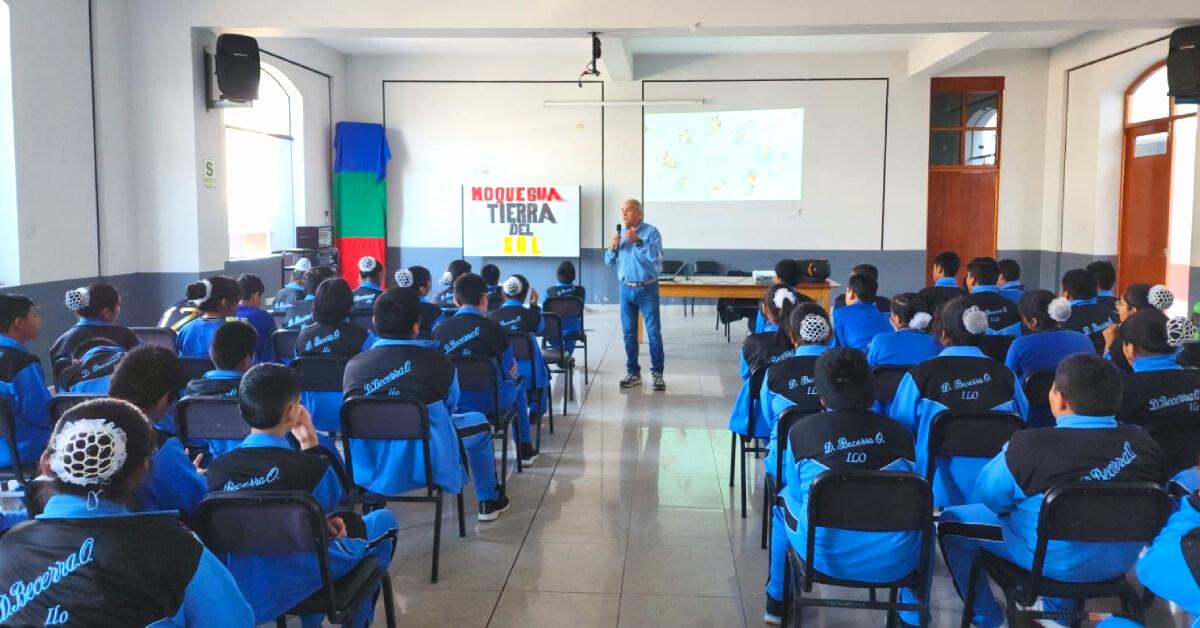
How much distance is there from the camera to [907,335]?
4051 mm

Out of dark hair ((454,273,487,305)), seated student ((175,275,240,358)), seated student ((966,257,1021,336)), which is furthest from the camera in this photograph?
seated student ((966,257,1021,336))

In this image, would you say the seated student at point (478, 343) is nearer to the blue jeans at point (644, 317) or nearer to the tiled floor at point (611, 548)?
the tiled floor at point (611, 548)

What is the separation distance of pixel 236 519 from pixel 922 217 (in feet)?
33.6

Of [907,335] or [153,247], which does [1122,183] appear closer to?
[907,335]

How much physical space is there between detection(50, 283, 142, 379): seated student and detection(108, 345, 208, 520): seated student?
1.64 metres

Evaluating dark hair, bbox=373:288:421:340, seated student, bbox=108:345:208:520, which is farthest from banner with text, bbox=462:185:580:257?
seated student, bbox=108:345:208:520

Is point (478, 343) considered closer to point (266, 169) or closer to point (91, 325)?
point (91, 325)

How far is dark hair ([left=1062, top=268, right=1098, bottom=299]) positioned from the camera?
204 inches

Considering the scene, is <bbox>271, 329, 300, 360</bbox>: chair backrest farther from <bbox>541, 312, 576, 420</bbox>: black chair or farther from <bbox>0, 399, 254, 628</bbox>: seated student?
<bbox>0, 399, 254, 628</bbox>: seated student

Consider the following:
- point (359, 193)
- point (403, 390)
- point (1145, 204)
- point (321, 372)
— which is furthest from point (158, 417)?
point (1145, 204)

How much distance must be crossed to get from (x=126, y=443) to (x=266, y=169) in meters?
8.93

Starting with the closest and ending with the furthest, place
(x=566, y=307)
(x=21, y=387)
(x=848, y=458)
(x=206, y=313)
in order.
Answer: (x=848, y=458) → (x=21, y=387) → (x=206, y=313) → (x=566, y=307)

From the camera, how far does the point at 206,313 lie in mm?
4383

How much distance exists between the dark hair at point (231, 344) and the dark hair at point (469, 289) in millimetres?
1381
